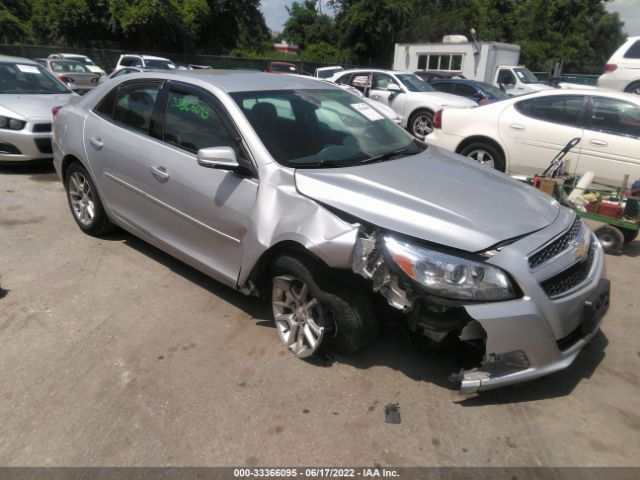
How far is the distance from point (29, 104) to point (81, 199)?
3.46 m

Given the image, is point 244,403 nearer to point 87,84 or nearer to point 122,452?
point 122,452

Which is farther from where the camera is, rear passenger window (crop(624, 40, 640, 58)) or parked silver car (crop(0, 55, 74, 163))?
rear passenger window (crop(624, 40, 640, 58))

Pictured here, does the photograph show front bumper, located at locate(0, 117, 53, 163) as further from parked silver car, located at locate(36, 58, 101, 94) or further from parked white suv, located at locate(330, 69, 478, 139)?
parked silver car, located at locate(36, 58, 101, 94)

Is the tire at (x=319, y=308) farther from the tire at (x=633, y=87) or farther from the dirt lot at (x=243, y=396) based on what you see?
the tire at (x=633, y=87)

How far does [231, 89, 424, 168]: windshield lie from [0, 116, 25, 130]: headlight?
504cm

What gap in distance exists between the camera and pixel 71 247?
15.8 ft

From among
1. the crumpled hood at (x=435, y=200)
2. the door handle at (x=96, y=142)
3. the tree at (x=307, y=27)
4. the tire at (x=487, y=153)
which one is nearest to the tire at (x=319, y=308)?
the crumpled hood at (x=435, y=200)

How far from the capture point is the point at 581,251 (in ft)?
9.72

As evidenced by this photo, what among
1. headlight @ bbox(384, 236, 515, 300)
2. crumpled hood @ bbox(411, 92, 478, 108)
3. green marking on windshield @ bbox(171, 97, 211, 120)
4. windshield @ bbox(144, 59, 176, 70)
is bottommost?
windshield @ bbox(144, 59, 176, 70)

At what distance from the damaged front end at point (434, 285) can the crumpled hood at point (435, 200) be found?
0.30ft

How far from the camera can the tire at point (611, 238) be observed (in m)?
5.09

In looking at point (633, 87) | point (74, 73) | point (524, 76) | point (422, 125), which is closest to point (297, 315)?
point (422, 125)

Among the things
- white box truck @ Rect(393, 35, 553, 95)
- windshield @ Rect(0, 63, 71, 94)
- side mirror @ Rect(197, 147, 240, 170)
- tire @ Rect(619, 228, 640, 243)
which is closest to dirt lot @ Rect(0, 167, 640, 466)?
side mirror @ Rect(197, 147, 240, 170)

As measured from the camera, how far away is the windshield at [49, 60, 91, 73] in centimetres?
1792
